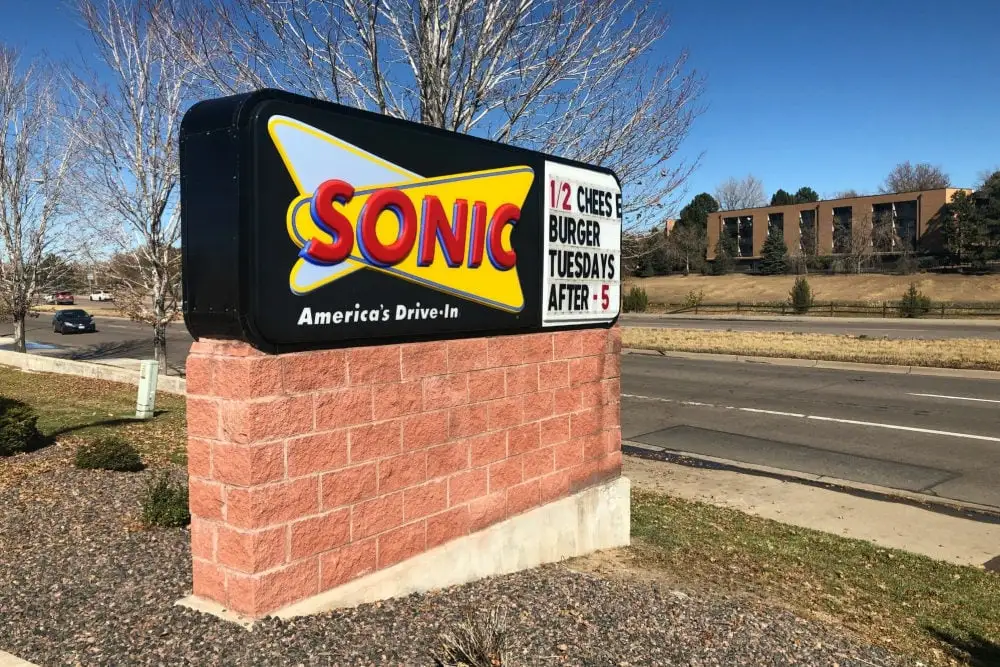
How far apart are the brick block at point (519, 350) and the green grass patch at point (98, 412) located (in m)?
4.81

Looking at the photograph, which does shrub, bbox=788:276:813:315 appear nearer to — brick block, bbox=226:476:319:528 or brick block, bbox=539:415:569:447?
brick block, bbox=539:415:569:447

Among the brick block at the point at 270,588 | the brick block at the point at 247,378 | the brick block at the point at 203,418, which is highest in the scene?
the brick block at the point at 247,378

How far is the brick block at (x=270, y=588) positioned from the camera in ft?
12.5

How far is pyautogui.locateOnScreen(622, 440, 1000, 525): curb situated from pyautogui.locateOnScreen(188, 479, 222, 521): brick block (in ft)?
24.2

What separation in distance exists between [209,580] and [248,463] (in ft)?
2.53

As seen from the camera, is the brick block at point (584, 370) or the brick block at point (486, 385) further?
the brick block at point (584, 370)

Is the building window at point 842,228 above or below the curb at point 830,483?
above

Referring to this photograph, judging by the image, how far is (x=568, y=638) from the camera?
403 centimetres

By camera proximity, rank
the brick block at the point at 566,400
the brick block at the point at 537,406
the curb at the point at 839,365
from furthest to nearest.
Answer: the curb at the point at 839,365
the brick block at the point at 566,400
the brick block at the point at 537,406

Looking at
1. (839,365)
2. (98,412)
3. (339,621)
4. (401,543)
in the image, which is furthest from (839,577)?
(839,365)

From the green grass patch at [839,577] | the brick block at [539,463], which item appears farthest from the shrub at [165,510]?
the green grass patch at [839,577]

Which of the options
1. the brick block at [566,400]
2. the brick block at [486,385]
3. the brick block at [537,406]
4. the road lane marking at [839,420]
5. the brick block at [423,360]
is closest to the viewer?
the brick block at [423,360]

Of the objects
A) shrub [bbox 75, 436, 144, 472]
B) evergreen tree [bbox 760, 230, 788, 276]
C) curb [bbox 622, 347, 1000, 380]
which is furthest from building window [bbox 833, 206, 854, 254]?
shrub [bbox 75, 436, 144, 472]

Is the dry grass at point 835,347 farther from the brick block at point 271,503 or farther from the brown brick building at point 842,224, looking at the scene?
the brown brick building at point 842,224
